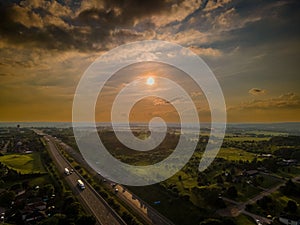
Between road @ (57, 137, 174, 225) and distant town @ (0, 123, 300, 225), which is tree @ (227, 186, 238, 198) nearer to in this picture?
distant town @ (0, 123, 300, 225)

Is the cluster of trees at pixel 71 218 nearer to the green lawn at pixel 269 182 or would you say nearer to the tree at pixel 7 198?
the tree at pixel 7 198

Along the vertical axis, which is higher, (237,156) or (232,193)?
(237,156)

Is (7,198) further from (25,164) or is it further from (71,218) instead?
(25,164)

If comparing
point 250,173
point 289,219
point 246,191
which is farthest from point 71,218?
point 250,173

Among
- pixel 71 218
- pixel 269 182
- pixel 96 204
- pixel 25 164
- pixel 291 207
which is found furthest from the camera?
pixel 25 164

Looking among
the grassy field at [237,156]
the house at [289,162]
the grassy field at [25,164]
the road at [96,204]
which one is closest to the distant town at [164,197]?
the road at [96,204]

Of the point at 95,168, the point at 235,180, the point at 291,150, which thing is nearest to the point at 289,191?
the point at 235,180

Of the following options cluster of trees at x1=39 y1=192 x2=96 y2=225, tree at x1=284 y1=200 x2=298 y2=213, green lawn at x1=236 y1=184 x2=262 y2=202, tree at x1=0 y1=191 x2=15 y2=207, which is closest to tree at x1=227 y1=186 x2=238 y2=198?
green lawn at x1=236 y1=184 x2=262 y2=202

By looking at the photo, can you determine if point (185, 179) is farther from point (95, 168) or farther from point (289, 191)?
point (95, 168)
